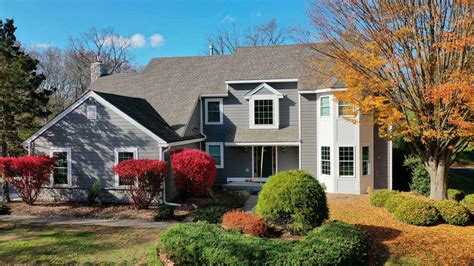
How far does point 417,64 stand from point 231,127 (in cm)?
1068

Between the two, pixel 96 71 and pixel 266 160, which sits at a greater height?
pixel 96 71

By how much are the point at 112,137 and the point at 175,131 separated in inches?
137

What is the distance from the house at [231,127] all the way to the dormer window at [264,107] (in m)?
0.06

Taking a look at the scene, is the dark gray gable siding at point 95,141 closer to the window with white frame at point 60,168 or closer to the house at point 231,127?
the house at point 231,127

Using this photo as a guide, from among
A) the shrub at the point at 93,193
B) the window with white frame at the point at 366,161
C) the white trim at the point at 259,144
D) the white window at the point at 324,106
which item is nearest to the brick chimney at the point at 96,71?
the white trim at the point at 259,144

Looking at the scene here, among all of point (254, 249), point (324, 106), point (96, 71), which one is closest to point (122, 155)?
point (254, 249)

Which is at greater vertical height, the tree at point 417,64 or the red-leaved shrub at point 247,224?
the tree at point 417,64

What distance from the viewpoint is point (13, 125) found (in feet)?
50.1

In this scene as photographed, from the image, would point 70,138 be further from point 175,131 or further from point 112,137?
point 175,131

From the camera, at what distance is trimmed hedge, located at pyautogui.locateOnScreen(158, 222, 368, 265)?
649 cm

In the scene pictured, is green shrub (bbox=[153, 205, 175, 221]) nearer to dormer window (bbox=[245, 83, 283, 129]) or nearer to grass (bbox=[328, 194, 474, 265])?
grass (bbox=[328, 194, 474, 265])

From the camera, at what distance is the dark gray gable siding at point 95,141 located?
46.8 feet

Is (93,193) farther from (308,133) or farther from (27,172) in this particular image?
(308,133)

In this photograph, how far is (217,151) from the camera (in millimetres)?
19453
